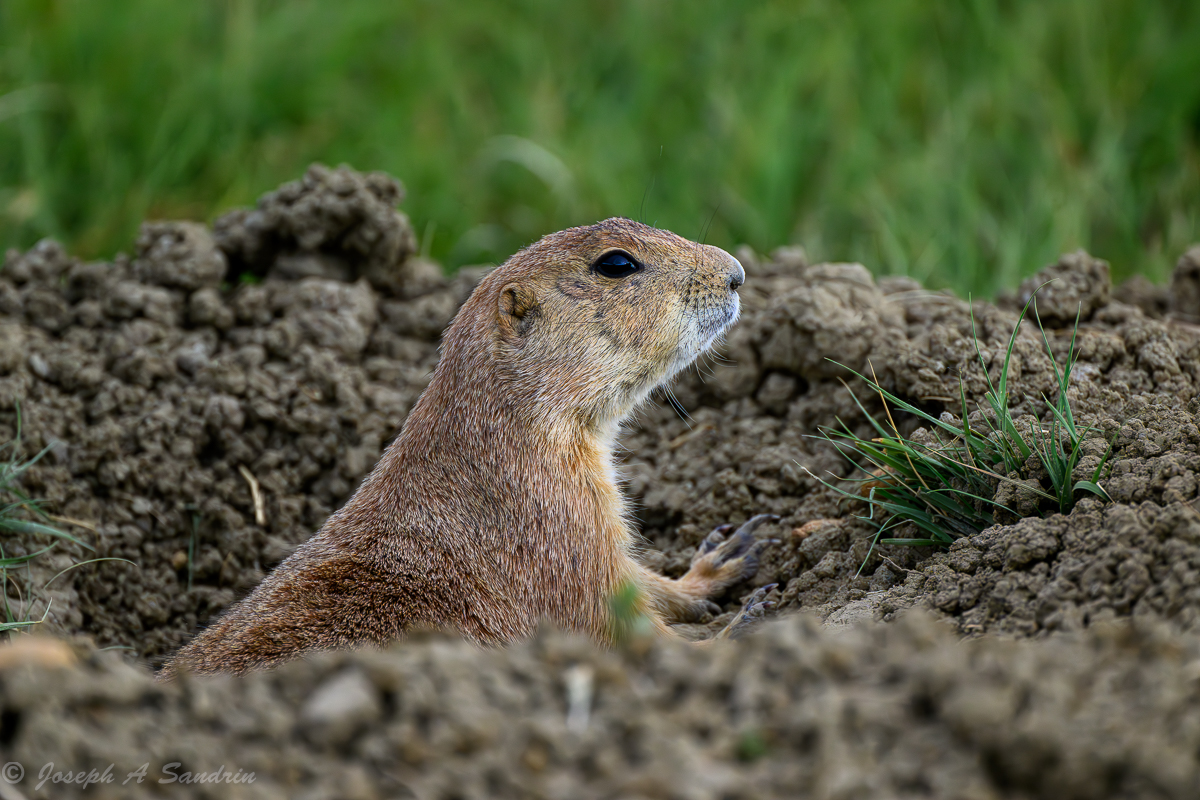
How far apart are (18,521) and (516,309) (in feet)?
6.63

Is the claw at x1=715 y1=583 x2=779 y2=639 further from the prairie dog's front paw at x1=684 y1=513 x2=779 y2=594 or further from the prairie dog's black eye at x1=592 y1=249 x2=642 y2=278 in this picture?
the prairie dog's black eye at x1=592 y1=249 x2=642 y2=278

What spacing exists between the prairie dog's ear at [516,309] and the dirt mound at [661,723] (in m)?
1.96

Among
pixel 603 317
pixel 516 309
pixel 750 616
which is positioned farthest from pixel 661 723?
pixel 516 309

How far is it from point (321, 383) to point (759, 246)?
2745mm

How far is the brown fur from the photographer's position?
3.40m

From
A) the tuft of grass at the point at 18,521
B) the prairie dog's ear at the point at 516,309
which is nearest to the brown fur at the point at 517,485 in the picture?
the prairie dog's ear at the point at 516,309

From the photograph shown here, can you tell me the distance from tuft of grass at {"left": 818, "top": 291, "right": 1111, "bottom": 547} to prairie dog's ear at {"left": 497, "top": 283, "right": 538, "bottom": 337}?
1210mm

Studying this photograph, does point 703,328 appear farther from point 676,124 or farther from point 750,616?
point 676,124

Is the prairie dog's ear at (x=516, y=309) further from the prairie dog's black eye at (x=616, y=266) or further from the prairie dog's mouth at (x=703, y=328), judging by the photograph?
the prairie dog's mouth at (x=703, y=328)

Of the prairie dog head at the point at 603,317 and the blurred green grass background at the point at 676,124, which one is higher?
the blurred green grass background at the point at 676,124

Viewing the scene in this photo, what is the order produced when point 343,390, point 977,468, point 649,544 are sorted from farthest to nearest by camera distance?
point 343,390 < point 649,544 < point 977,468

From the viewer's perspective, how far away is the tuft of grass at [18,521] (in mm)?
3955

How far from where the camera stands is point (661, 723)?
192 centimetres

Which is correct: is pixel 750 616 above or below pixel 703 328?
below
